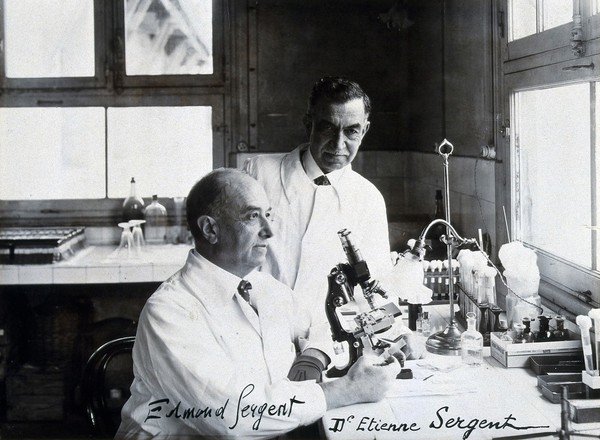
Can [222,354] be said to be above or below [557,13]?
below

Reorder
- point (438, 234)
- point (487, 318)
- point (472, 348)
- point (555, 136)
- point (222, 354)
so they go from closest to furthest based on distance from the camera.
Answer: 1. point (222, 354)
2. point (472, 348)
3. point (487, 318)
4. point (555, 136)
5. point (438, 234)

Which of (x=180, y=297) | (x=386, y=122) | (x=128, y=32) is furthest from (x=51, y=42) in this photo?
(x=180, y=297)

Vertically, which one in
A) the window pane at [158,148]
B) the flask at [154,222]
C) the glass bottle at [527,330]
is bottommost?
the glass bottle at [527,330]

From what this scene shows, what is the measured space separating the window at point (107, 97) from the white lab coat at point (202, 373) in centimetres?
301

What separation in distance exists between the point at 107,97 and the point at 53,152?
554 millimetres

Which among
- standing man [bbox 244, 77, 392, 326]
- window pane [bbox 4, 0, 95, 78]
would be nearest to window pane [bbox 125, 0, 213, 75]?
window pane [bbox 4, 0, 95, 78]

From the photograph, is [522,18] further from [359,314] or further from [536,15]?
[359,314]

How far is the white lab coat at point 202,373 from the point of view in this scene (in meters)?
1.76

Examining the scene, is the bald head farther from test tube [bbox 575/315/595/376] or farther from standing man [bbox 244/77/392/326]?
test tube [bbox 575/315/595/376]

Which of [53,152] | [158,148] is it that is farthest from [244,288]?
[53,152]

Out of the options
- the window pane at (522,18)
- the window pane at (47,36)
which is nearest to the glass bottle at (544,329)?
the window pane at (522,18)

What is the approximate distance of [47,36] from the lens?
4.75 meters

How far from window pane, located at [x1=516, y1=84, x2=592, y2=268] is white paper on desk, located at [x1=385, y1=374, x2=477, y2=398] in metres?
0.80
